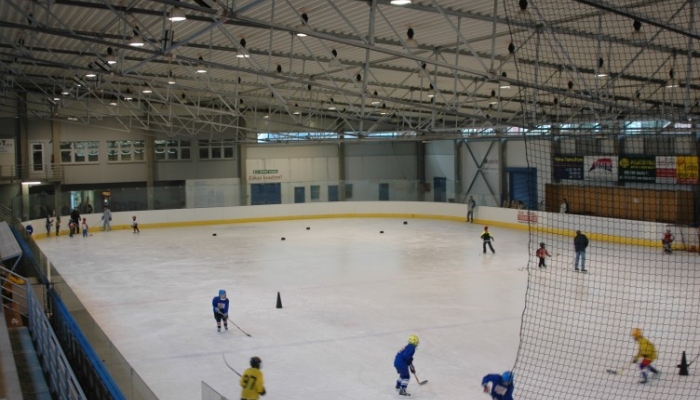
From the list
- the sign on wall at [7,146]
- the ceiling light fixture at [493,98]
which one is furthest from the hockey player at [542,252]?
the sign on wall at [7,146]

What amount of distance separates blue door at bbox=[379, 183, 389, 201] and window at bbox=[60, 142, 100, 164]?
14.5m

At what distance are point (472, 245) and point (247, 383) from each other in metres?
16.5

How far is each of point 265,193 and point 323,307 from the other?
1949cm

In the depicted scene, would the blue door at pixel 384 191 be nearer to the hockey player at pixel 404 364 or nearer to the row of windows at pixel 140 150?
the row of windows at pixel 140 150

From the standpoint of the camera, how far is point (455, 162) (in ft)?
127

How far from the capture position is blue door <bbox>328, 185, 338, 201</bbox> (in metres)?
35.4

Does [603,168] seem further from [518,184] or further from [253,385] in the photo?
[253,385]

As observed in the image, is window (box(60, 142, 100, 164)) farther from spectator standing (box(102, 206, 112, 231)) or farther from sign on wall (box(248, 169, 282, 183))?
sign on wall (box(248, 169, 282, 183))

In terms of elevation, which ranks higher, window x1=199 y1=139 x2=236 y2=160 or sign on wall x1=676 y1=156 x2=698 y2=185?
window x1=199 y1=139 x2=236 y2=160

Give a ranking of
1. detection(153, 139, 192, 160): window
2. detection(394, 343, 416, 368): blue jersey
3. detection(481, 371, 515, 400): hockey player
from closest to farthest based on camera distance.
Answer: detection(481, 371, 515, 400): hockey player < detection(394, 343, 416, 368): blue jersey < detection(153, 139, 192, 160): window

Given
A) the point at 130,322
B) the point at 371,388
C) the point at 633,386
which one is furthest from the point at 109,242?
the point at 633,386

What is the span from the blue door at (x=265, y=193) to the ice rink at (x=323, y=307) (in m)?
6.80

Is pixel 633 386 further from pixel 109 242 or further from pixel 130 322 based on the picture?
pixel 109 242

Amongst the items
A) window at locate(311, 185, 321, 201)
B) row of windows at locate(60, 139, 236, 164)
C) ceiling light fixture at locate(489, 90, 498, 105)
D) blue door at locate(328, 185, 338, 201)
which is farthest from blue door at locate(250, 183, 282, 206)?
ceiling light fixture at locate(489, 90, 498, 105)
